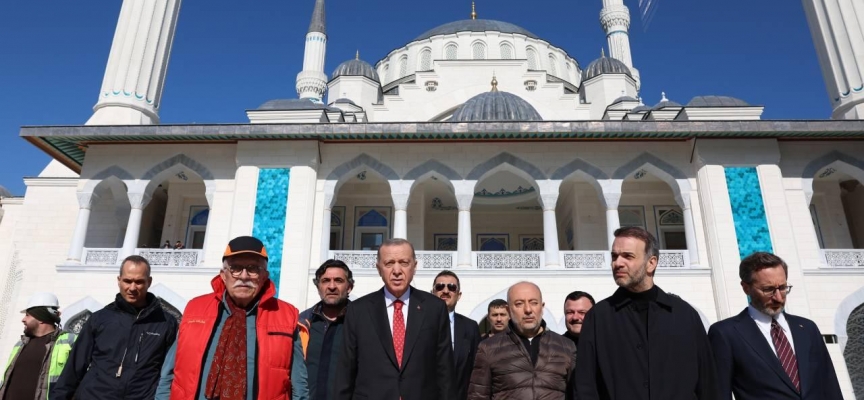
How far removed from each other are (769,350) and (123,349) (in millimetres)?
3425

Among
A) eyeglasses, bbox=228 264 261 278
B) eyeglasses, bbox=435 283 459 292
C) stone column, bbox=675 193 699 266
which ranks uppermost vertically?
stone column, bbox=675 193 699 266

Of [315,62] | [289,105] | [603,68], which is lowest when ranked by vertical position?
[289,105]

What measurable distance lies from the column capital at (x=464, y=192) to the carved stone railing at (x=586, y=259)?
219cm

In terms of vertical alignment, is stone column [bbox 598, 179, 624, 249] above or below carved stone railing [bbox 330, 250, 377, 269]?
above

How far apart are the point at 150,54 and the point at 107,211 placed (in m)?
4.30

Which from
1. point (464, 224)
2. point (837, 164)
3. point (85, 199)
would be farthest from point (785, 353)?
point (85, 199)

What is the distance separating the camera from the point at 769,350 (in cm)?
263

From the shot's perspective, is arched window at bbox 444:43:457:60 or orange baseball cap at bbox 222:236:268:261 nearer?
orange baseball cap at bbox 222:236:268:261

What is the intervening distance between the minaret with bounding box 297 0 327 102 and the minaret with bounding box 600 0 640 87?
1290 centimetres

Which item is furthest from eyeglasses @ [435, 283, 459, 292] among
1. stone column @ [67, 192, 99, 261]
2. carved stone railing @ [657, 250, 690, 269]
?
stone column @ [67, 192, 99, 261]

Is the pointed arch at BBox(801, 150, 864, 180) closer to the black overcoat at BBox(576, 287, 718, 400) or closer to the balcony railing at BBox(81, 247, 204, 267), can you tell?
the black overcoat at BBox(576, 287, 718, 400)

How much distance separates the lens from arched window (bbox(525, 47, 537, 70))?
78.8ft

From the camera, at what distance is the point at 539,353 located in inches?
117

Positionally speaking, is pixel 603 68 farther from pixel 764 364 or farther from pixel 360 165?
pixel 764 364
